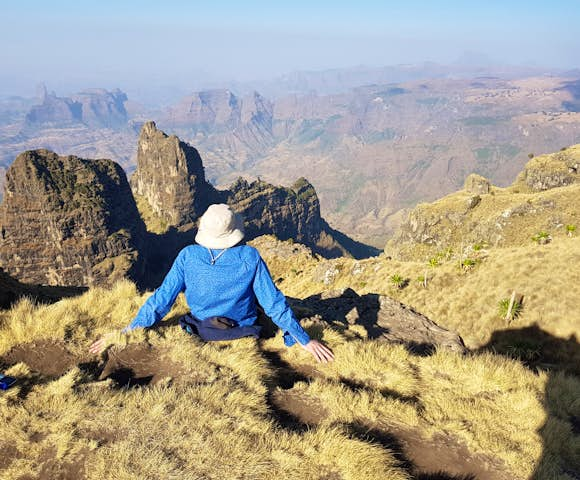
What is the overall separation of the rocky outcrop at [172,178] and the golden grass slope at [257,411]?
560 feet

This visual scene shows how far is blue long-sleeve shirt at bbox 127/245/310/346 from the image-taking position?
7074 mm

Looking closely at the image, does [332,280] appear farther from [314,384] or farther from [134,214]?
[134,214]

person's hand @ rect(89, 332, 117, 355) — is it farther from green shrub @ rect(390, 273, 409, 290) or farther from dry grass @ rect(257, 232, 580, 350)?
green shrub @ rect(390, 273, 409, 290)

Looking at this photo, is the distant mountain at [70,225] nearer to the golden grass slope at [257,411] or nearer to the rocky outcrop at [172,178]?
the rocky outcrop at [172,178]

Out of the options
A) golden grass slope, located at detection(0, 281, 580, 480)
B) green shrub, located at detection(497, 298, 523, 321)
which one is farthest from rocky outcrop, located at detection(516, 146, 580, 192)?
golden grass slope, located at detection(0, 281, 580, 480)

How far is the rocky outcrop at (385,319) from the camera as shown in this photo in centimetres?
1415

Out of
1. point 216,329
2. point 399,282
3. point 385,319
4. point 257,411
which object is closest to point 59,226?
point 399,282

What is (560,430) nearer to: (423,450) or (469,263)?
(423,450)

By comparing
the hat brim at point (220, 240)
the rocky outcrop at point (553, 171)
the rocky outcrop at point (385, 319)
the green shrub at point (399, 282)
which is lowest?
the green shrub at point (399, 282)

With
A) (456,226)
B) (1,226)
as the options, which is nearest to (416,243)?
(456,226)

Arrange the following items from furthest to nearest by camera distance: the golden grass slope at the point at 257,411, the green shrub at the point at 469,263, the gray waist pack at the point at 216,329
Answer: the green shrub at the point at 469,263 < the gray waist pack at the point at 216,329 < the golden grass slope at the point at 257,411

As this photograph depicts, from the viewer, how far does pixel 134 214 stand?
141000mm

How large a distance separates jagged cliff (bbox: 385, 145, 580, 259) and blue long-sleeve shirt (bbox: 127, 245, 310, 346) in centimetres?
3681

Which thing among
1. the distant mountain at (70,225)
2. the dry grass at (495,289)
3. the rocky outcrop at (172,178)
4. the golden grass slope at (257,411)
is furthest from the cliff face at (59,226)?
the golden grass slope at (257,411)
